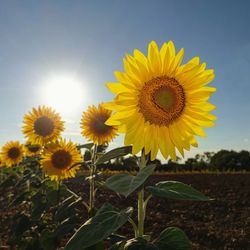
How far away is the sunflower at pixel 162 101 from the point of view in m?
2.20

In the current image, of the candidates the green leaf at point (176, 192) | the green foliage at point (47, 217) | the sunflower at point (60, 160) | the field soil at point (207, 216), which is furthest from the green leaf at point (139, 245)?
the field soil at point (207, 216)

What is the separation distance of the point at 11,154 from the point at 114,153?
6.68 meters

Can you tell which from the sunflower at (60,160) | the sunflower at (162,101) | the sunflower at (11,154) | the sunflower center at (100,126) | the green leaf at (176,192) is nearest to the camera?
the green leaf at (176,192)

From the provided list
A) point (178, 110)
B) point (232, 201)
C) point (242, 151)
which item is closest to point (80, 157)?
point (178, 110)

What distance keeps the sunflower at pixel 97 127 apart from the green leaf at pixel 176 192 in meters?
2.01

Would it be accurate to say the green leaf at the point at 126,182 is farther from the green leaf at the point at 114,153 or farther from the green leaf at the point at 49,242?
the green leaf at the point at 49,242

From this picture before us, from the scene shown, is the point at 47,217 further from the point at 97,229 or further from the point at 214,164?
the point at 214,164

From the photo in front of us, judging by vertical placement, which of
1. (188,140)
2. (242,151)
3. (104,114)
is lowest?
(188,140)

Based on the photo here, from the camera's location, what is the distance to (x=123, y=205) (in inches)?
343

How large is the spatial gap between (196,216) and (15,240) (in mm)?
4339

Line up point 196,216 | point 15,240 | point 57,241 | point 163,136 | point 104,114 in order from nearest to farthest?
1. point 163,136
2. point 57,241
3. point 104,114
4. point 15,240
5. point 196,216

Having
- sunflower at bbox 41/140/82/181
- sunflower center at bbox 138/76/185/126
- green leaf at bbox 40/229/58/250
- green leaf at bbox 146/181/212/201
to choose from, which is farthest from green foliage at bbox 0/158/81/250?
green leaf at bbox 146/181/212/201

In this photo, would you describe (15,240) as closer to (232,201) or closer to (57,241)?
(57,241)

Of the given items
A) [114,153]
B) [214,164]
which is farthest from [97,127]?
[214,164]
